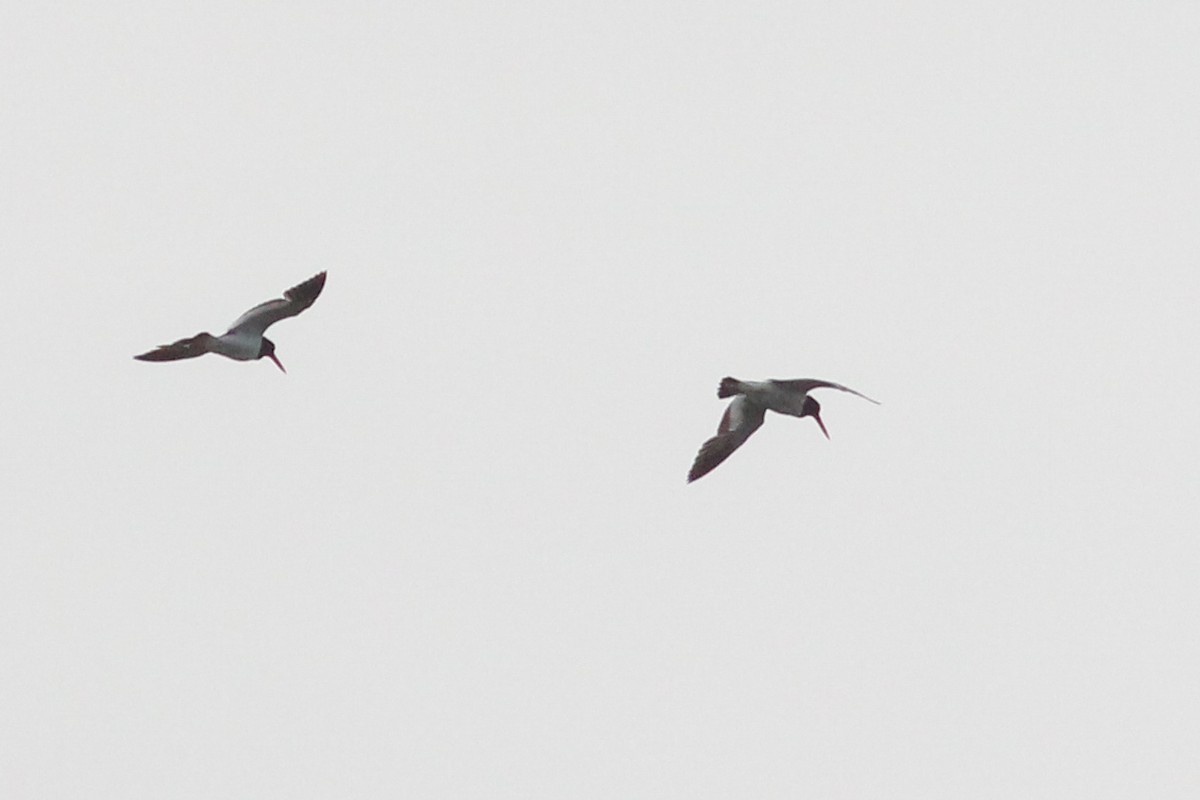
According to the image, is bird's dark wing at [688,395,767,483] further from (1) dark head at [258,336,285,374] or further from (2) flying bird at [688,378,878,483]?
(1) dark head at [258,336,285,374]

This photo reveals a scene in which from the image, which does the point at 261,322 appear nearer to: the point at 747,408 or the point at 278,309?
the point at 278,309

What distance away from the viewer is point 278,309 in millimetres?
33250

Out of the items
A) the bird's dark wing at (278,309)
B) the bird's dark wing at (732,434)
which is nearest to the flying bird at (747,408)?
the bird's dark wing at (732,434)

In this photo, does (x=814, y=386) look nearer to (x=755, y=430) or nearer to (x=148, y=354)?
(x=755, y=430)

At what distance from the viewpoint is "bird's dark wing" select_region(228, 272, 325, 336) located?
33.1 m

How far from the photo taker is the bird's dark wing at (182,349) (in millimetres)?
31047

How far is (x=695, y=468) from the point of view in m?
33.7

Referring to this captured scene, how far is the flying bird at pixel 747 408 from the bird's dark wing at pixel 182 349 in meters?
6.03

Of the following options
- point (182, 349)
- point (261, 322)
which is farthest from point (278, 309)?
point (182, 349)

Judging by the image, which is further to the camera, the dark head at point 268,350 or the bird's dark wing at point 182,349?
the dark head at point 268,350

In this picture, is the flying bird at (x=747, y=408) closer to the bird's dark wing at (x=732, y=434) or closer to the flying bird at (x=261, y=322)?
the bird's dark wing at (x=732, y=434)

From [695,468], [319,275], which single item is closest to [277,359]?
[319,275]

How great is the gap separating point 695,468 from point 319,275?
202 inches

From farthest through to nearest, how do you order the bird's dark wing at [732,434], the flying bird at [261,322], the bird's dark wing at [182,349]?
the bird's dark wing at [732,434] → the flying bird at [261,322] → the bird's dark wing at [182,349]
